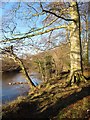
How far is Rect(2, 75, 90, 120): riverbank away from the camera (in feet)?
23.1

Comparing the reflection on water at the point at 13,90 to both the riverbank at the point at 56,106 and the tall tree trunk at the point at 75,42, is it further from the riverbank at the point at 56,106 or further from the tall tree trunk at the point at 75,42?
the riverbank at the point at 56,106

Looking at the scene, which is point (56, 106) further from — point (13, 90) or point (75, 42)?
point (13, 90)

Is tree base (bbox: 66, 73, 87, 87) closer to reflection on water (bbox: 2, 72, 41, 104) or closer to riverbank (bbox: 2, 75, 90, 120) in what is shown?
riverbank (bbox: 2, 75, 90, 120)

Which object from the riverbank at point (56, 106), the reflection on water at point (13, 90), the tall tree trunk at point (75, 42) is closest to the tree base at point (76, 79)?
the tall tree trunk at point (75, 42)

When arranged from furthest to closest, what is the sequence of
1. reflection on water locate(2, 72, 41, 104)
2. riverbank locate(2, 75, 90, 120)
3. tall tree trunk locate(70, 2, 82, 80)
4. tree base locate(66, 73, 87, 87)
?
reflection on water locate(2, 72, 41, 104)
tall tree trunk locate(70, 2, 82, 80)
tree base locate(66, 73, 87, 87)
riverbank locate(2, 75, 90, 120)

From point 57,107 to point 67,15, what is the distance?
18.0 feet

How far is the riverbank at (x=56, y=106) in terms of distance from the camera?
7.05 metres

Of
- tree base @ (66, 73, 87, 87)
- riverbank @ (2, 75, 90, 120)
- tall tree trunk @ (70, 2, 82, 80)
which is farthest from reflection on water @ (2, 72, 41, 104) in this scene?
riverbank @ (2, 75, 90, 120)

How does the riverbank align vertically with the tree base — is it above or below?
below

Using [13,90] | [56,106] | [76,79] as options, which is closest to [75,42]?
[76,79]

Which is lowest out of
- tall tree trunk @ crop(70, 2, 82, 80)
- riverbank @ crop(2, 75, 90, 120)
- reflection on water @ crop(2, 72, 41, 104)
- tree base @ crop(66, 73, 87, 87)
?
reflection on water @ crop(2, 72, 41, 104)

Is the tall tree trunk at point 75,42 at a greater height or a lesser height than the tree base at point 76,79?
greater

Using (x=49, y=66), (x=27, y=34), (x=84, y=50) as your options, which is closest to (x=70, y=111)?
(x=27, y=34)

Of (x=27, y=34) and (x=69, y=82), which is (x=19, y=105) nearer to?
(x=69, y=82)
